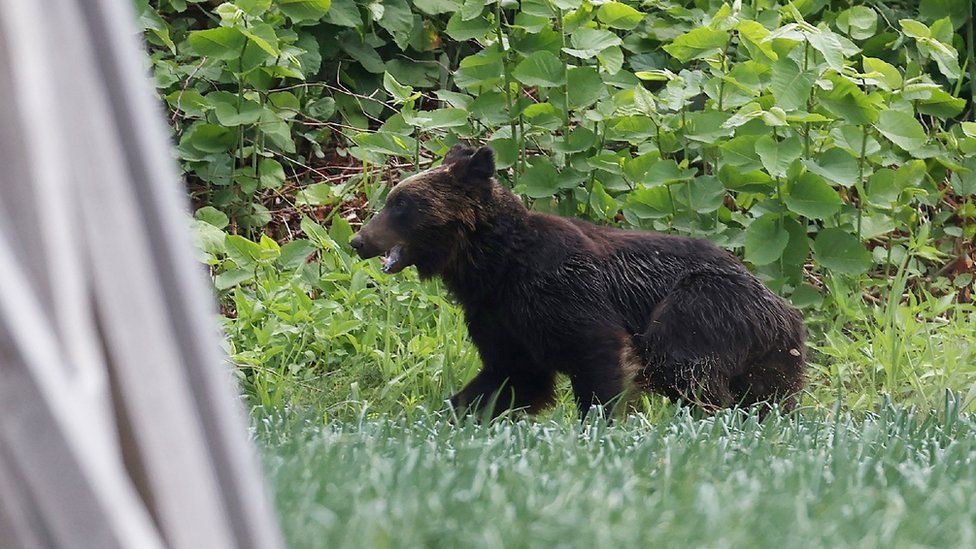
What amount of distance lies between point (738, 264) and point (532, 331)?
3.46 ft

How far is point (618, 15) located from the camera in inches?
261

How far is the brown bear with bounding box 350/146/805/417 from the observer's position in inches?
210

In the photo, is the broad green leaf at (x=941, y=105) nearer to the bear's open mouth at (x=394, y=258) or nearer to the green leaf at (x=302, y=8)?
the bear's open mouth at (x=394, y=258)

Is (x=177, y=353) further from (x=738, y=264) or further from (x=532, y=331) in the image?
(x=738, y=264)

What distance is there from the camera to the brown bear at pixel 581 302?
533cm

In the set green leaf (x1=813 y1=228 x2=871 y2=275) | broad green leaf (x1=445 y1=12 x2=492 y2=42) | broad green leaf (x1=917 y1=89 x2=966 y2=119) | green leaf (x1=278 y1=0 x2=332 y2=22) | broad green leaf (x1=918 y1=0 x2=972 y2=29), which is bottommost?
green leaf (x1=813 y1=228 x2=871 y2=275)

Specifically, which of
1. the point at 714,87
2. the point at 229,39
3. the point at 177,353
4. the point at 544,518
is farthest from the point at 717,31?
the point at 177,353

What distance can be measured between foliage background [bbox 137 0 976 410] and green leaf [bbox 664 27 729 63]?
12 millimetres

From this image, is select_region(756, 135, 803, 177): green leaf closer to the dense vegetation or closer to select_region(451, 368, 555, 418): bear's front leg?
the dense vegetation

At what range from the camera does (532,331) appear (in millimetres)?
5340

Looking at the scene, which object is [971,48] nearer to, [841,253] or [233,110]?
[841,253]

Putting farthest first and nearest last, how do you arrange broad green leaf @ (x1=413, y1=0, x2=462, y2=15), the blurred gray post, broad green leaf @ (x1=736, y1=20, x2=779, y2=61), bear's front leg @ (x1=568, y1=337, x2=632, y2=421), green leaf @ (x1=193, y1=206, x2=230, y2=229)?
broad green leaf @ (x1=413, y1=0, x2=462, y2=15)
green leaf @ (x1=193, y1=206, x2=230, y2=229)
broad green leaf @ (x1=736, y1=20, x2=779, y2=61)
bear's front leg @ (x1=568, y1=337, x2=632, y2=421)
the blurred gray post

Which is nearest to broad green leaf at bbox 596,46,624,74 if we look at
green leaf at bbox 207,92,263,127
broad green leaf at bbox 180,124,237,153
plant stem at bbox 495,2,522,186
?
plant stem at bbox 495,2,522,186

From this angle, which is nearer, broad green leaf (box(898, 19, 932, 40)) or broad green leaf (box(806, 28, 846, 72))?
broad green leaf (box(806, 28, 846, 72))
